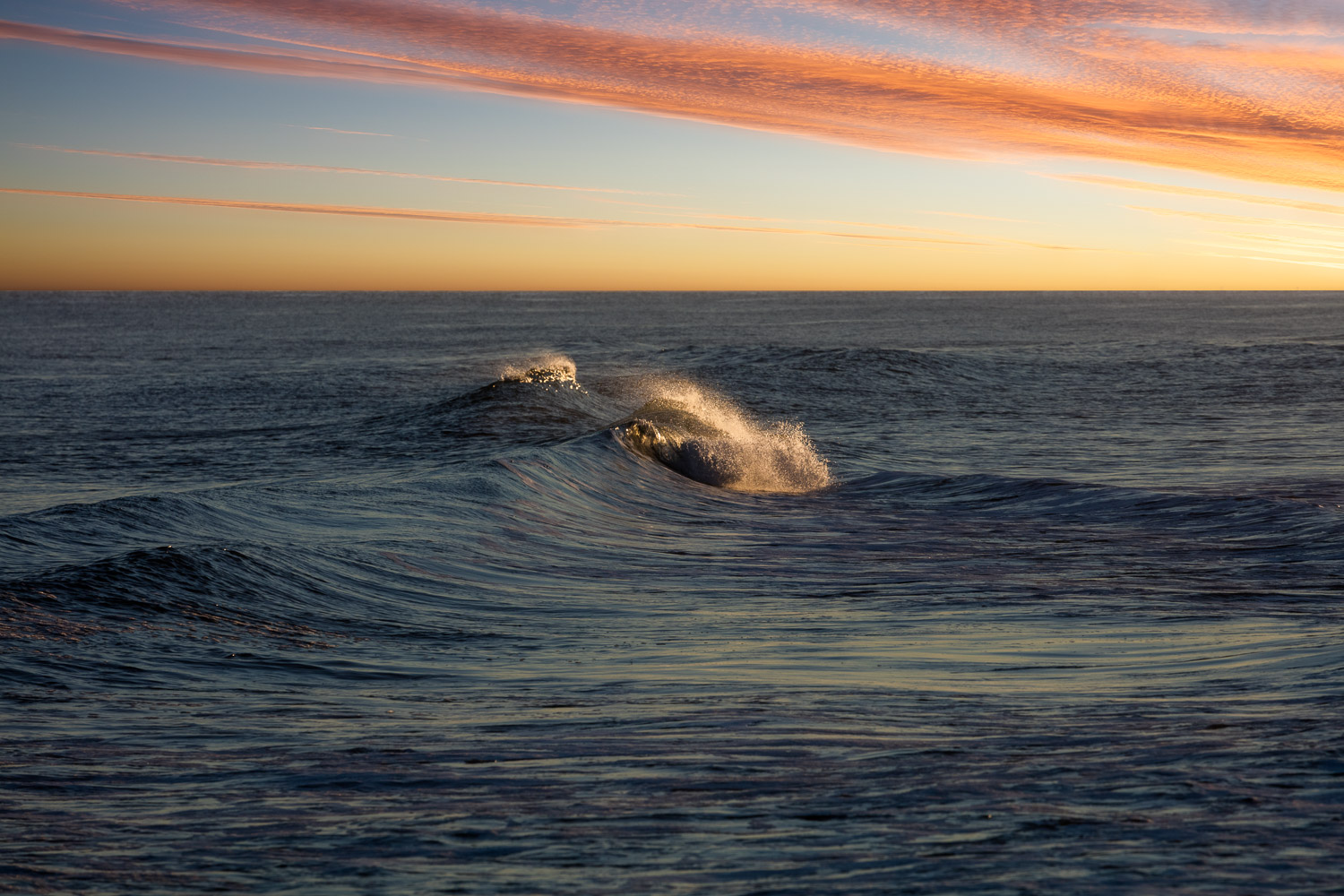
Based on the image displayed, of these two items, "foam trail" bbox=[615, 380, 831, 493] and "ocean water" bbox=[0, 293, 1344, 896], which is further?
"foam trail" bbox=[615, 380, 831, 493]

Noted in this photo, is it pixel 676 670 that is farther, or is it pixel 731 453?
pixel 731 453

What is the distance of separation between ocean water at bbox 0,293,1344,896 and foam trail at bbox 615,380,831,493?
0.10 meters

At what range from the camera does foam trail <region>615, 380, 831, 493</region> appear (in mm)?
16777

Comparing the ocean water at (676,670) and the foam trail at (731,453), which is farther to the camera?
the foam trail at (731,453)

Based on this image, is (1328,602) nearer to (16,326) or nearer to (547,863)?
(547,863)

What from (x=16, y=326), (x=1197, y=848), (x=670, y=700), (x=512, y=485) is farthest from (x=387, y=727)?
(x=16, y=326)

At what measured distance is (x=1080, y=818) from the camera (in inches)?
151

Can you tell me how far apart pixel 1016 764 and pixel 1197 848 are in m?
0.96

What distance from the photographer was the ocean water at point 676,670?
147 inches

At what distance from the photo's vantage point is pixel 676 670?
6355mm

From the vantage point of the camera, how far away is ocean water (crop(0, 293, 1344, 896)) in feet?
12.3

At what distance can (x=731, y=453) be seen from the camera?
18.2 m

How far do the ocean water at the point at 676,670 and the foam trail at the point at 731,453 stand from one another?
100 millimetres

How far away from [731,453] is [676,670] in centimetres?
1189
